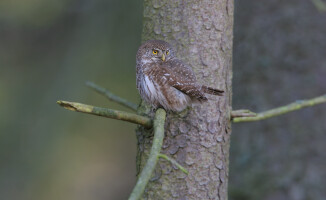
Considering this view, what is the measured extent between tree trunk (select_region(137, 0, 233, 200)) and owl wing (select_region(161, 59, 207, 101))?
0.31 feet

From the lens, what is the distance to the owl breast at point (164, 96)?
312 cm

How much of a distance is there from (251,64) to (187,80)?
257 centimetres

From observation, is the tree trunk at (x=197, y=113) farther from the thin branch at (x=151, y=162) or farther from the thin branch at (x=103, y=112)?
the thin branch at (x=151, y=162)

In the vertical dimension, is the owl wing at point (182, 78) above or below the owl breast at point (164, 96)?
above

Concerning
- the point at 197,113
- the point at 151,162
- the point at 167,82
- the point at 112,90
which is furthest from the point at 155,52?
the point at 112,90

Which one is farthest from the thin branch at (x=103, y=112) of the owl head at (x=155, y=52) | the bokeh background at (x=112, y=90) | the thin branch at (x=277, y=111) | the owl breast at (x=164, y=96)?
the bokeh background at (x=112, y=90)

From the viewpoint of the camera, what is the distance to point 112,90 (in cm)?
693

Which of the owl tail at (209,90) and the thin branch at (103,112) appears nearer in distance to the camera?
the thin branch at (103,112)

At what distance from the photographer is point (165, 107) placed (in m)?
3.12

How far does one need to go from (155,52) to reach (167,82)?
27 centimetres

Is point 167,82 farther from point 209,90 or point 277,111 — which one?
point 277,111

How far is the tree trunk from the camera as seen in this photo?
10.1 feet

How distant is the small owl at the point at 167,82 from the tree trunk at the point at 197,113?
0.07 meters

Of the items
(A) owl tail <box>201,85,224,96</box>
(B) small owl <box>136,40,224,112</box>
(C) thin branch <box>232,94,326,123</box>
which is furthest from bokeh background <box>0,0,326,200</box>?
(A) owl tail <box>201,85,224,96</box>
